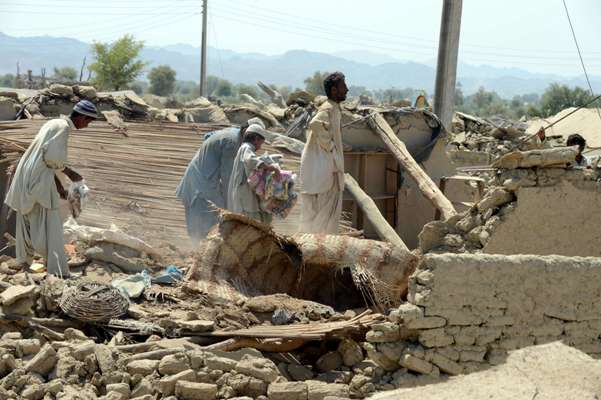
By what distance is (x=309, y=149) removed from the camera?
769cm

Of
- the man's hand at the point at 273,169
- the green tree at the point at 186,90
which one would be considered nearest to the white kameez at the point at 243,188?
the man's hand at the point at 273,169

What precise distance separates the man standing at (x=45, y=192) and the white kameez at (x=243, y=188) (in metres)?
1.39

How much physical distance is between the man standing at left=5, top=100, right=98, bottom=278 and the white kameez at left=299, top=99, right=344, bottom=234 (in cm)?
199

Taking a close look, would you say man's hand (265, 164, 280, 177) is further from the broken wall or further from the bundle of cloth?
the broken wall

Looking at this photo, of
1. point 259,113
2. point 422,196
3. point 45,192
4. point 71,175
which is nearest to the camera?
point 45,192

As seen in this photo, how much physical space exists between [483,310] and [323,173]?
2.74 meters

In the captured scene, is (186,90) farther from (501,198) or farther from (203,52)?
(501,198)

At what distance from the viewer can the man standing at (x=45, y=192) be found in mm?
6570

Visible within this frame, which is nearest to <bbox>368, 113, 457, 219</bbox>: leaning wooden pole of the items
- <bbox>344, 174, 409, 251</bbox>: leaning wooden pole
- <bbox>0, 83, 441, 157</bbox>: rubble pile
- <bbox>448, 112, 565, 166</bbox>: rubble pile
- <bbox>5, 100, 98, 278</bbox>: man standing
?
<bbox>0, 83, 441, 157</bbox>: rubble pile

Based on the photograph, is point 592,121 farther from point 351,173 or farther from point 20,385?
point 20,385

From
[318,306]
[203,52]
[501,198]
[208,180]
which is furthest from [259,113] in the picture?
[203,52]

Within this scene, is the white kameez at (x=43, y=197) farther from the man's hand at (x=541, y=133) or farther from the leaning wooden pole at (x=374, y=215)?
the man's hand at (x=541, y=133)

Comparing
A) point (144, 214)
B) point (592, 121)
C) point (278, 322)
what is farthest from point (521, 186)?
point (592, 121)

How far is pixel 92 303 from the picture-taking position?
5.80 meters
